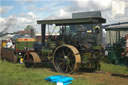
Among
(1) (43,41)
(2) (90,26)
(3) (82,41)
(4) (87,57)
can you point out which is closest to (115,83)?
(4) (87,57)

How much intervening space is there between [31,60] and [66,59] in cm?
212

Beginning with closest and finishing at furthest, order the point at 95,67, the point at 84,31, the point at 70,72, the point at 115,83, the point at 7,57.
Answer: the point at 115,83, the point at 70,72, the point at 84,31, the point at 95,67, the point at 7,57

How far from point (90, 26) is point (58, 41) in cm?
148

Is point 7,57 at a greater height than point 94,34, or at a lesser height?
lesser

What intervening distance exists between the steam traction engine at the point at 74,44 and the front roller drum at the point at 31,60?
22.3 inches

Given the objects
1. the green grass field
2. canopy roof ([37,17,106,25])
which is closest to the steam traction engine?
canopy roof ([37,17,106,25])

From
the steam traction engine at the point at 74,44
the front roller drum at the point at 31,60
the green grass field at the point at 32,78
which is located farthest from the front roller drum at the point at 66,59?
the front roller drum at the point at 31,60

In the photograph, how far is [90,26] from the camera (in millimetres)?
7930

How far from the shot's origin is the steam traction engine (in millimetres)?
7320

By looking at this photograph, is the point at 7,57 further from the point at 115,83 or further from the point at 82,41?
the point at 115,83

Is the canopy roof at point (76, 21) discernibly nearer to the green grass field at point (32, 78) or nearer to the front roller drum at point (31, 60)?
the front roller drum at point (31, 60)

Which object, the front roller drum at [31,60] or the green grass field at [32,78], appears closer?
the green grass field at [32,78]

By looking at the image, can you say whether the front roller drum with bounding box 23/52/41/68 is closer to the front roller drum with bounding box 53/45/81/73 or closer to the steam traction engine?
the steam traction engine

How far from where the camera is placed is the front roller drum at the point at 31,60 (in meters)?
8.62
